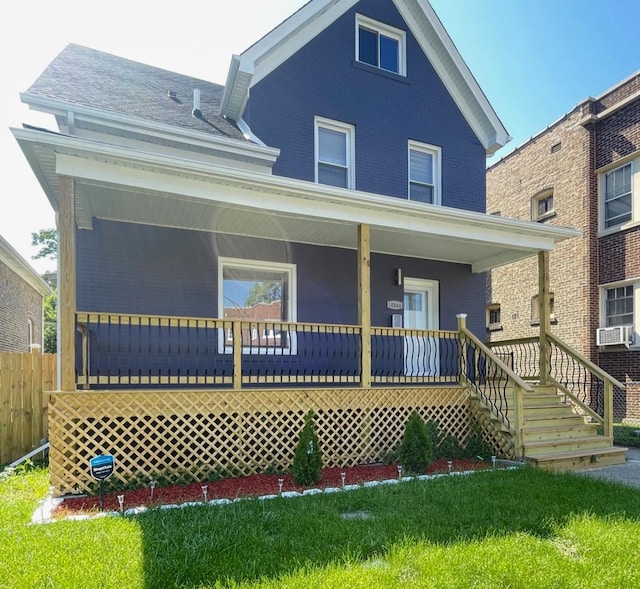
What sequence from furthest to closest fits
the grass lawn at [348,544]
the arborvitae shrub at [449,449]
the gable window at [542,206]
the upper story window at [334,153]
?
the gable window at [542,206] → the upper story window at [334,153] → the arborvitae shrub at [449,449] → the grass lawn at [348,544]

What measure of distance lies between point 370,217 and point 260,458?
147 inches

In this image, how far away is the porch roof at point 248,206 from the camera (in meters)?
5.23

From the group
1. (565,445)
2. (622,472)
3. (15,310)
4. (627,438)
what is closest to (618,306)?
(627,438)

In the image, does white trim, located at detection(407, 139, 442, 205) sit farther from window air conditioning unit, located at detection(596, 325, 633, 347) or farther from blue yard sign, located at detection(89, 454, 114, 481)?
blue yard sign, located at detection(89, 454, 114, 481)

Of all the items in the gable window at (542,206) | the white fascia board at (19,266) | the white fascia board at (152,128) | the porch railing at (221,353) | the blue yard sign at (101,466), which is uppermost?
the gable window at (542,206)

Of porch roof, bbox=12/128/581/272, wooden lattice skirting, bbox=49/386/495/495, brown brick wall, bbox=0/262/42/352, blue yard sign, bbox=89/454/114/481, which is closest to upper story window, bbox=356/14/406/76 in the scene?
porch roof, bbox=12/128/581/272

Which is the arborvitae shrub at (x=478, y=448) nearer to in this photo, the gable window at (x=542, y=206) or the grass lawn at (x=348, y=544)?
the grass lawn at (x=348, y=544)

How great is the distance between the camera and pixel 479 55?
11.7 metres

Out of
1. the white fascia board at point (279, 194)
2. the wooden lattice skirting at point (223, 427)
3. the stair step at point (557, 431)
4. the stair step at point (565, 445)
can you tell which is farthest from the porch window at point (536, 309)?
the wooden lattice skirting at point (223, 427)

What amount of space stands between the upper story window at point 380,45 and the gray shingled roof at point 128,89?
10.7 ft

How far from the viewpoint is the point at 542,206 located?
1445cm

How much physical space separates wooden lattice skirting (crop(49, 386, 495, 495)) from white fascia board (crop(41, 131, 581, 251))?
2494mm

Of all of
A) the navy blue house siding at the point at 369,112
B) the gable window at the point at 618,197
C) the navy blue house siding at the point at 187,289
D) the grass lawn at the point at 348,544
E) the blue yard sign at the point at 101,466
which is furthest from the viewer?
the gable window at the point at 618,197

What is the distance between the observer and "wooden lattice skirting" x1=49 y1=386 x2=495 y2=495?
17.0ft
